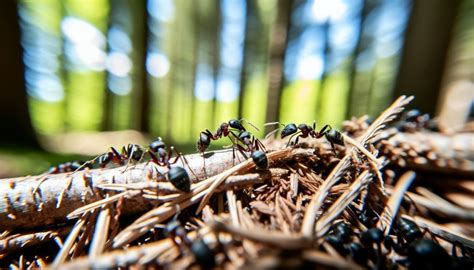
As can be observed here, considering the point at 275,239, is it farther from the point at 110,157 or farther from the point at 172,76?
the point at 172,76

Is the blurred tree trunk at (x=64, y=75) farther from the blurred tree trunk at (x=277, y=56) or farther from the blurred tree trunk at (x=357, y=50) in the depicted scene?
the blurred tree trunk at (x=357, y=50)

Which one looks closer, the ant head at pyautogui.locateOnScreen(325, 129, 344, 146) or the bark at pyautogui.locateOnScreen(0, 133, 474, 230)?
the bark at pyautogui.locateOnScreen(0, 133, 474, 230)

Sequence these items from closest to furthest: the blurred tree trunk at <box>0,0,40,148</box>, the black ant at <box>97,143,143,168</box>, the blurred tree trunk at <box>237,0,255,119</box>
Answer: the black ant at <box>97,143,143,168</box>, the blurred tree trunk at <box>0,0,40,148</box>, the blurred tree trunk at <box>237,0,255,119</box>

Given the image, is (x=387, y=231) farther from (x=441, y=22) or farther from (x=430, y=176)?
(x=441, y=22)

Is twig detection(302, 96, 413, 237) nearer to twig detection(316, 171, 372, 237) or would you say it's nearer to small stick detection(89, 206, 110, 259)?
twig detection(316, 171, 372, 237)

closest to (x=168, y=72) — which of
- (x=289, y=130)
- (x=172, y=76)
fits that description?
(x=172, y=76)

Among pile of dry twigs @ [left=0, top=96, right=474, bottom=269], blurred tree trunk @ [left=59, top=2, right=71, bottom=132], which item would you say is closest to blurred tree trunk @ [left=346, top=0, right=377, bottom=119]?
pile of dry twigs @ [left=0, top=96, right=474, bottom=269]

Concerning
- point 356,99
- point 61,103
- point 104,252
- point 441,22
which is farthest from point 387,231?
point 61,103
